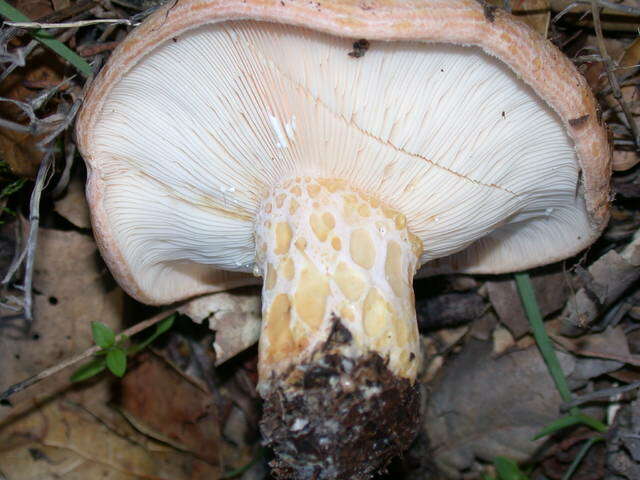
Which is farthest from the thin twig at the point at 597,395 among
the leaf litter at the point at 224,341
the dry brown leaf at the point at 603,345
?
the dry brown leaf at the point at 603,345

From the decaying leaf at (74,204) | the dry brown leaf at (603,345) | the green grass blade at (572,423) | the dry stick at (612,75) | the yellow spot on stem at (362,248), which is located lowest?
the green grass blade at (572,423)

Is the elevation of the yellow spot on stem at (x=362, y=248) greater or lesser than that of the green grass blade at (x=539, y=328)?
greater

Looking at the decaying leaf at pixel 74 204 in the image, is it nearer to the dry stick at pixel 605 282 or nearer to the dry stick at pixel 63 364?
the dry stick at pixel 63 364

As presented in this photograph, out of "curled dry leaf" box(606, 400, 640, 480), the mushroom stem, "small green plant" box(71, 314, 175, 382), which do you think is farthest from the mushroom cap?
"curled dry leaf" box(606, 400, 640, 480)

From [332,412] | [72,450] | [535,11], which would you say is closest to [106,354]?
[72,450]

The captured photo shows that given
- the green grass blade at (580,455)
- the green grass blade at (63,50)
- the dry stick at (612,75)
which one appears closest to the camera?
the dry stick at (612,75)

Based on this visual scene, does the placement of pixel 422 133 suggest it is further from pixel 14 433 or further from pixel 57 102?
pixel 14 433
